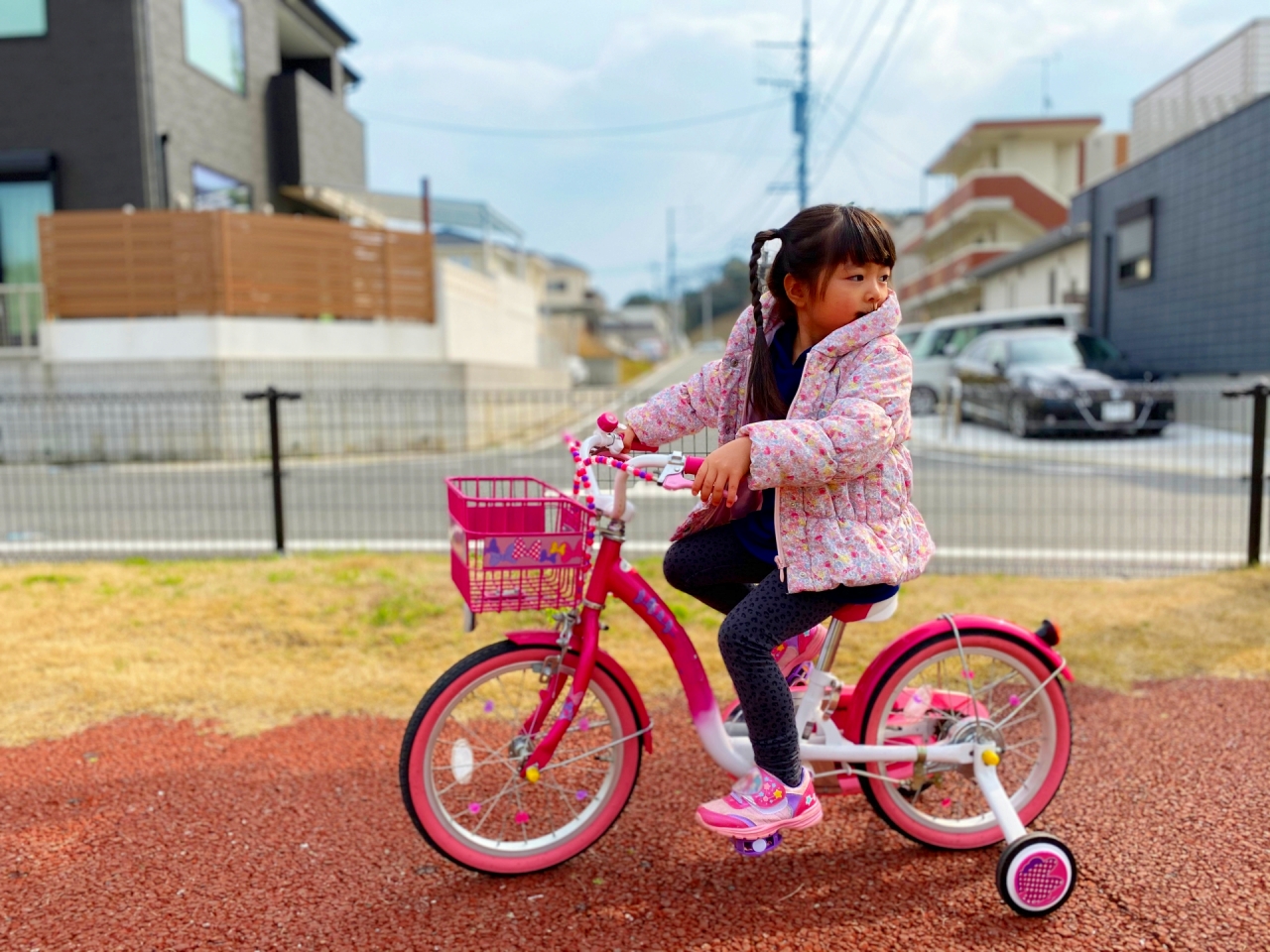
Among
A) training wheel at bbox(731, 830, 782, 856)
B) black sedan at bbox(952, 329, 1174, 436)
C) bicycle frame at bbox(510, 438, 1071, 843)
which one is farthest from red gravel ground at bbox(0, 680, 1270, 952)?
black sedan at bbox(952, 329, 1174, 436)

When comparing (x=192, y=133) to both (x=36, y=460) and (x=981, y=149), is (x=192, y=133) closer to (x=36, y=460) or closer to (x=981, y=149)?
(x=36, y=460)

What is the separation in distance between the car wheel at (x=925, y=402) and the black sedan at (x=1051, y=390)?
0.68m

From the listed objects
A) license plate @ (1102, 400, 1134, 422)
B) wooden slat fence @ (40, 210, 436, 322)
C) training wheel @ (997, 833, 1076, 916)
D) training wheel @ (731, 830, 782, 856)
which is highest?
wooden slat fence @ (40, 210, 436, 322)

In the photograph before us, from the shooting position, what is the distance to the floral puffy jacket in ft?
7.03

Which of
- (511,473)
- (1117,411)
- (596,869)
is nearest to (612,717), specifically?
(596,869)

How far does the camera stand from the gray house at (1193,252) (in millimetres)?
15023

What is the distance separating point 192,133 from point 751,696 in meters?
18.9

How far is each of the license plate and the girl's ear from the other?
7.68 metres

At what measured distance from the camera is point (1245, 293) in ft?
50.2

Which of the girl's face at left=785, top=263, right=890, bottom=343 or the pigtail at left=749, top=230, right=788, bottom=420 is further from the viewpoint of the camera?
the pigtail at left=749, top=230, right=788, bottom=420

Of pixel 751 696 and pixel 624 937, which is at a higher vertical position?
pixel 751 696

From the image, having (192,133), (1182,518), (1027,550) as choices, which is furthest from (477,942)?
(192,133)

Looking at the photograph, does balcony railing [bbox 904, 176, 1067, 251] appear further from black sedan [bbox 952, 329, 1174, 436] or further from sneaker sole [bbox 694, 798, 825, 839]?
sneaker sole [bbox 694, 798, 825, 839]

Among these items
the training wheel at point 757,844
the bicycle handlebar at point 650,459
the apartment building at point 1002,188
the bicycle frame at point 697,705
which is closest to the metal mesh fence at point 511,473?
the bicycle frame at point 697,705
